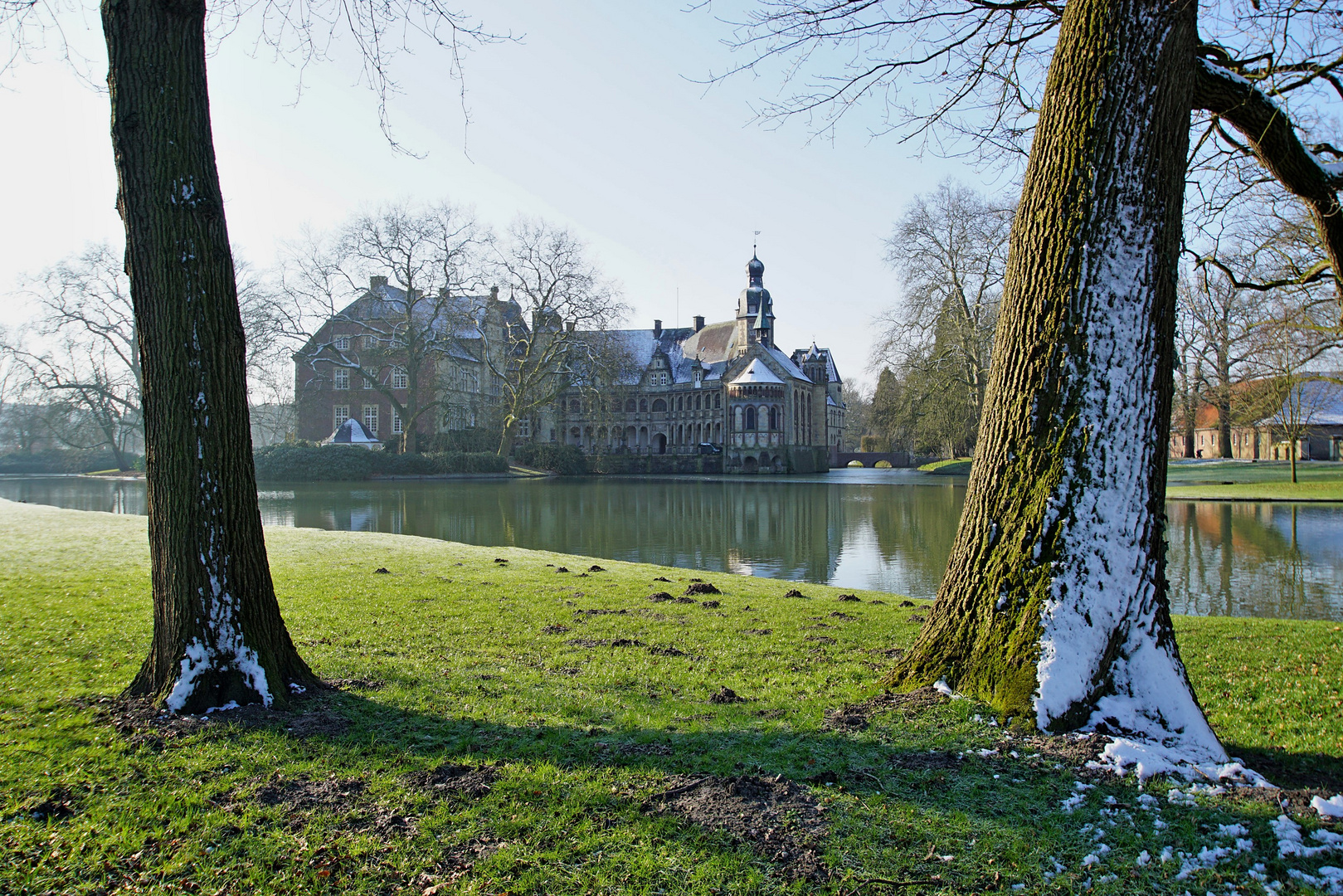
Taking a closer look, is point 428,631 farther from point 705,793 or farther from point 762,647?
point 705,793

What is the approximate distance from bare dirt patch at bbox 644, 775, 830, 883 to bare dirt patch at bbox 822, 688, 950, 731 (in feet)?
2.64

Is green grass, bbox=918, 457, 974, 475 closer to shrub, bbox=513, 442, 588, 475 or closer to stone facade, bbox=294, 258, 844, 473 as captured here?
stone facade, bbox=294, 258, 844, 473

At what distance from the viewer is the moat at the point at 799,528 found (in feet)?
41.2

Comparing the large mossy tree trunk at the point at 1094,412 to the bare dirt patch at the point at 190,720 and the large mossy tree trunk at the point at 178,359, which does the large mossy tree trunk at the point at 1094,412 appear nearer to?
the bare dirt patch at the point at 190,720

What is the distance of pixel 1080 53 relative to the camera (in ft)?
13.5

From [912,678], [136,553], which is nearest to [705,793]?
[912,678]

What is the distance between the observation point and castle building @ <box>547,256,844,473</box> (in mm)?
67688

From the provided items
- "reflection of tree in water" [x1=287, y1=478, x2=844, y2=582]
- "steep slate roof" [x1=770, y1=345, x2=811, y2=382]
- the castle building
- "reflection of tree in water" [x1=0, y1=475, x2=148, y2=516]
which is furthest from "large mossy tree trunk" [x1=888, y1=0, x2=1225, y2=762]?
"steep slate roof" [x1=770, y1=345, x2=811, y2=382]

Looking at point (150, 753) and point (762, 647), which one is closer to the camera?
point (150, 753)

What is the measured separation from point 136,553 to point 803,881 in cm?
1129

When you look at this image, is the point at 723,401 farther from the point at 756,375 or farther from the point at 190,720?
the point at 190,720

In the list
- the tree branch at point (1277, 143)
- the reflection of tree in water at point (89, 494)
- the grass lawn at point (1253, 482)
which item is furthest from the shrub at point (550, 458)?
the tree branch at point (1277, 143)

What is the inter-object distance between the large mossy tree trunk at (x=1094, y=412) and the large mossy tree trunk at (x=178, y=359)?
403 cm

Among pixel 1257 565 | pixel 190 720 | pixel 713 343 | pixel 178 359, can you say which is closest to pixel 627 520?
pixel 1257 565
